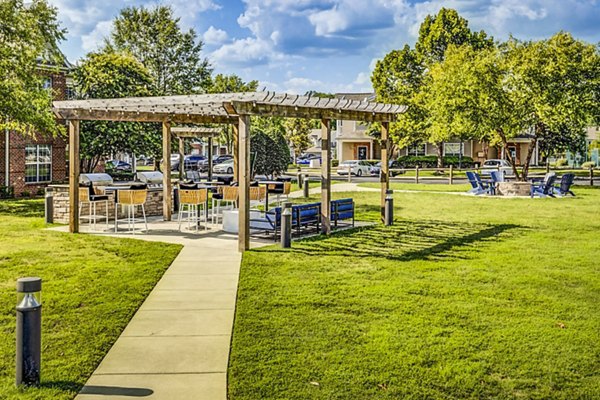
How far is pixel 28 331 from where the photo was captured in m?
4.79

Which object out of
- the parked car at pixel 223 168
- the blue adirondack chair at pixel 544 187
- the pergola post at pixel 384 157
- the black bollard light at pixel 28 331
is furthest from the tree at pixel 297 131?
the black bollard light at pixel 28 331

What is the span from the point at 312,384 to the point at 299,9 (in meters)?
15.8

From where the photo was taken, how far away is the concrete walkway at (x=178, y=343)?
4902 millimetres

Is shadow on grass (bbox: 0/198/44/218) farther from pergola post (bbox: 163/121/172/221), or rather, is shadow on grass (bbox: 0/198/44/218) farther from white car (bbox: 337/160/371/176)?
white car (bbox: 337/160/371/176)

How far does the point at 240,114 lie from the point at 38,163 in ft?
62.6

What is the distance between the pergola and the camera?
11.3 metres

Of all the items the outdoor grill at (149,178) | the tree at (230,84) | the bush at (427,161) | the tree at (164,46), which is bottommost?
the outdoor grill at (149,178)

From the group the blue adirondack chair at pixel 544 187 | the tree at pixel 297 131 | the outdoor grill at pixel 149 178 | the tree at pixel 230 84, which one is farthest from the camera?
the tree at pixel 297 131

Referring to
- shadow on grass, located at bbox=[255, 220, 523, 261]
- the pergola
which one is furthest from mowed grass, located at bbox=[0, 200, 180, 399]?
shadow on grass, located at bbox=[255, 220, 523, 261]

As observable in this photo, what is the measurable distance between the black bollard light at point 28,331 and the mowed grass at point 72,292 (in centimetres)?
12

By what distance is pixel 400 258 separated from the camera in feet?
35.1

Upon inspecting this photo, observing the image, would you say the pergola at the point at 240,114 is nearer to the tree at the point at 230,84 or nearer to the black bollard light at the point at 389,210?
the black bollard light at the point at 389,210

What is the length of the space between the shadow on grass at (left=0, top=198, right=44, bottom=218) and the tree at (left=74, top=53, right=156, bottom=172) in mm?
4206

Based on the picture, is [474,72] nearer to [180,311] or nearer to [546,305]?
[546,305]
